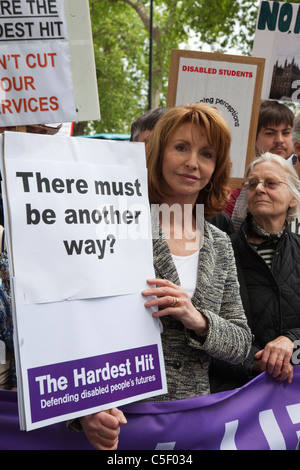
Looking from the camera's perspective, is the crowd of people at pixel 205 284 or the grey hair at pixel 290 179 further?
the grey hair at pixel 290 179

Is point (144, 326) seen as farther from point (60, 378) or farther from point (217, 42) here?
point (217, 42)

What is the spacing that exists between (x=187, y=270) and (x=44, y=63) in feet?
4.43

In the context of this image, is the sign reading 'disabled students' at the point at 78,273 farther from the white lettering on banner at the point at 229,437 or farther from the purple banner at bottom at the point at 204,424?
the white lettering on banner at the point at 229,437

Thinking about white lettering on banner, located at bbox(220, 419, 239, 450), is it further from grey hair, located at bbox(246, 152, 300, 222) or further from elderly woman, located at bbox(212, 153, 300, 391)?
grey hair, located at bbox(246, 152, 300, 222)

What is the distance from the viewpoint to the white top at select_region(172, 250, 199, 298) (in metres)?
2.16

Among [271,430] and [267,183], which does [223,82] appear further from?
[271,430]

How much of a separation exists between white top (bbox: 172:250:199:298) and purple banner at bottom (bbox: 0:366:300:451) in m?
0.41

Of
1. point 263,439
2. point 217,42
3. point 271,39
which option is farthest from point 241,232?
point 217,42

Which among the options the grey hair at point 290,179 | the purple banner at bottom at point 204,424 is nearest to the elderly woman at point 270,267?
the grey hair at point 290,179

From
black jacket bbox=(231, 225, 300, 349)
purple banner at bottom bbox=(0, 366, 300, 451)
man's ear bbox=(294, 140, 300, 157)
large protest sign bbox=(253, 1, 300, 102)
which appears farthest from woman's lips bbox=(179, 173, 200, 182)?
large protest sign bbox=(253, 1, 300, 102)

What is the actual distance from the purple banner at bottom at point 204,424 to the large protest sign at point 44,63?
4.64 feet

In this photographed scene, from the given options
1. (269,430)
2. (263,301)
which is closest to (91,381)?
(269,430)

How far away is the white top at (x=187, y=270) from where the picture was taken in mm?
2160
